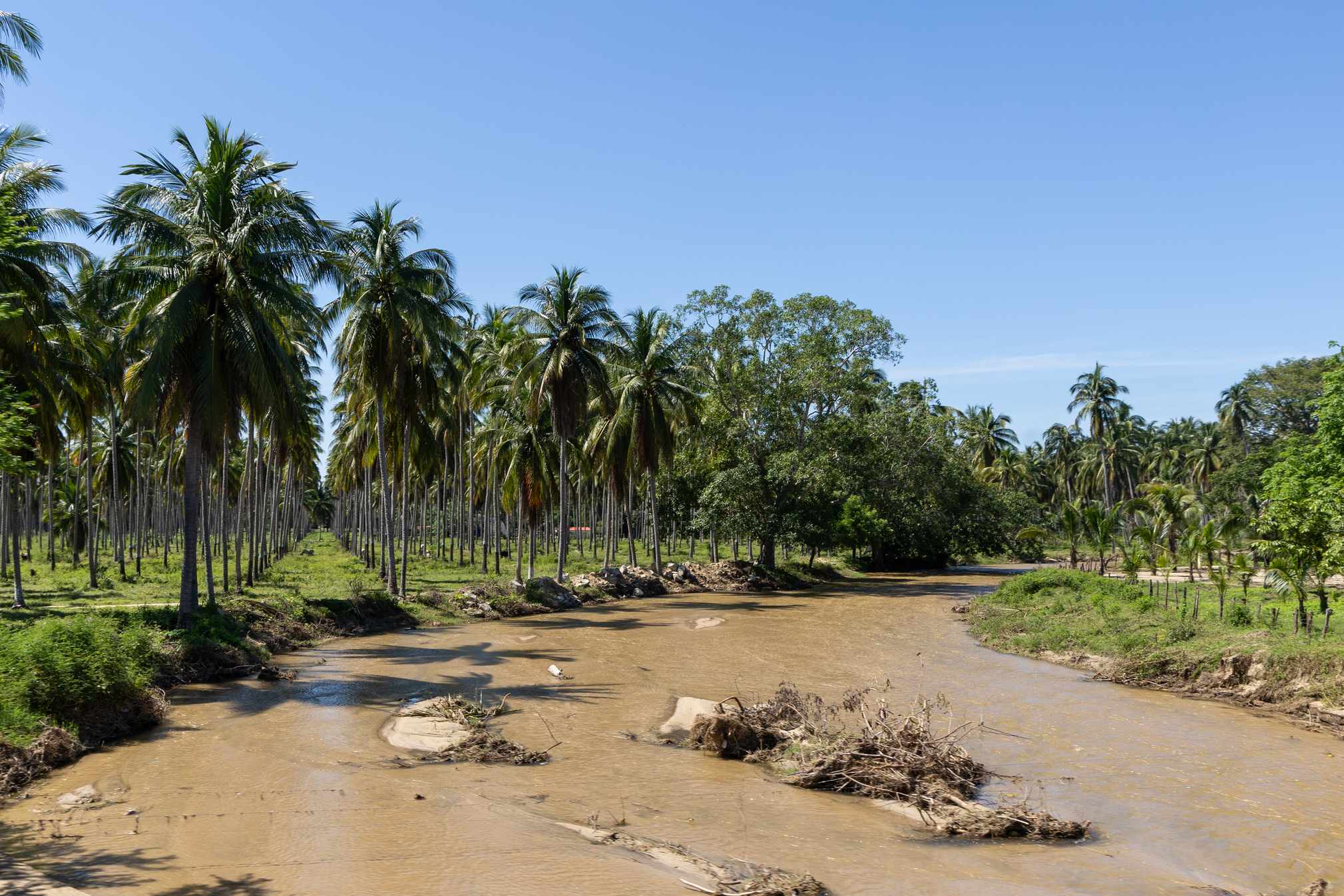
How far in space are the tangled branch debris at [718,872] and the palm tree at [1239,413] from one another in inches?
2836

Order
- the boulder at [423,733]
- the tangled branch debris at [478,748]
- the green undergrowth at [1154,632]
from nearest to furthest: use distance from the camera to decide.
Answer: the tangled branch debris at [478,748] → the boulder at [423,733] → the green undergrowth at [1154,632]

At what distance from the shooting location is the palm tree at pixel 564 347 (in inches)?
1308

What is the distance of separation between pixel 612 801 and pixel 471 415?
131ft

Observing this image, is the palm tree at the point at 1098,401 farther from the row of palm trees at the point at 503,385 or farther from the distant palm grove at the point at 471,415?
the row of palm trees at the point at 503,385

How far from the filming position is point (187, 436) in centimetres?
1911

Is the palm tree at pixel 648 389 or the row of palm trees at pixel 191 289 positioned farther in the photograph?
the palm tree at pixel 648 389

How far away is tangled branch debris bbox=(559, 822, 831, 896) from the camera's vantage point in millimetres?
6668

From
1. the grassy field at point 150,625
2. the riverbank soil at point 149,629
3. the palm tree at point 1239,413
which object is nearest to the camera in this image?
the riverbank soil at point 149,629

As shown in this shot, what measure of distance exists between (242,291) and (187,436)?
3.77 m

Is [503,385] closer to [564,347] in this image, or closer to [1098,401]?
[564,347]

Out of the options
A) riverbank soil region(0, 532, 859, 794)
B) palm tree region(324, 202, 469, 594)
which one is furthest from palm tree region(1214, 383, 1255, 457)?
palm tree region(324, 202, 469, 594)

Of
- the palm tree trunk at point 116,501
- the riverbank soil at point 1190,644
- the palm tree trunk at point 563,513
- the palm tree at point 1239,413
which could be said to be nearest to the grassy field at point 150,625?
the palm tree trunk at point 116,501

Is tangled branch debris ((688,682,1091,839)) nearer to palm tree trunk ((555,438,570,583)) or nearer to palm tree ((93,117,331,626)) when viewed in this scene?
palm tree ((93,117,331,626))

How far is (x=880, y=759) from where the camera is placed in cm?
1006
